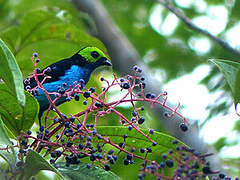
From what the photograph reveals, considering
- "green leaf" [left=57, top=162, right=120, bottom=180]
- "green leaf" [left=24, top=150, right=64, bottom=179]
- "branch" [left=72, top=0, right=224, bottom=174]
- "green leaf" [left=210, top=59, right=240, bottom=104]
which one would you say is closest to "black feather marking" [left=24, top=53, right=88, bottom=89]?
"branch" [left=72, top=0, right=224, bottom=174]

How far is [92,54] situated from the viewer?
3.60 metres

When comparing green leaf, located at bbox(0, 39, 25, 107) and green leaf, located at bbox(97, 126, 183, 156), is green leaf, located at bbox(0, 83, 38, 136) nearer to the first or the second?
green leaf, located at bbox(0, 39, 25, 107)

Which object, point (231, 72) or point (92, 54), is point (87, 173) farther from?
point (92, 54)

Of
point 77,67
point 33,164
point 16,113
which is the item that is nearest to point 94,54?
point 77,67

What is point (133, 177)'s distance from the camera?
3740mm

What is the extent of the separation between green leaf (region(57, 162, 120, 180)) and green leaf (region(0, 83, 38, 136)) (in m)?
0.34

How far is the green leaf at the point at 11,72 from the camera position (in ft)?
6.00

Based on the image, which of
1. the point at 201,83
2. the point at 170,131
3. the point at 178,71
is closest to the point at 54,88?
the point at 170,131

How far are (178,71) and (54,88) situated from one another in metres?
2.86

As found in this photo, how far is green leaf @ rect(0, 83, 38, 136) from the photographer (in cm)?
239

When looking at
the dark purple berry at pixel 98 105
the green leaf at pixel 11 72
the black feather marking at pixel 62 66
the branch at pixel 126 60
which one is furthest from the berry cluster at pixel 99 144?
the branch at pixel 126 60

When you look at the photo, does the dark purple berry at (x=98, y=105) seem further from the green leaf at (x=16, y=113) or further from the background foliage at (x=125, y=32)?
the background foliage at (x=125, y=32)

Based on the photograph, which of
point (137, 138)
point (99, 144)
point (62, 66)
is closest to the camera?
point (99, 144)

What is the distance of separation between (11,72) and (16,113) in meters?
0.56
